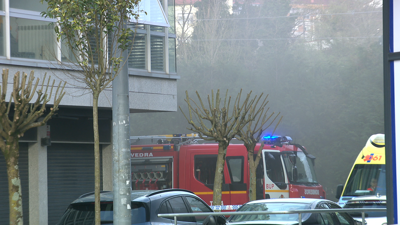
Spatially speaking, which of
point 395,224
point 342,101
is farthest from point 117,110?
point 342,101

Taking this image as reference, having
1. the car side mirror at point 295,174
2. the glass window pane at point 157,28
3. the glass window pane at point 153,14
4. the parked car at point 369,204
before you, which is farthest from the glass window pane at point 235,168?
the glass window pane at point 153,14

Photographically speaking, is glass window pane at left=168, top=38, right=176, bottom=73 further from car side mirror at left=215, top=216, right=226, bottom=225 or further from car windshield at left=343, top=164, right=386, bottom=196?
car side mirror at left=215, top=216, right=226, bottom=225

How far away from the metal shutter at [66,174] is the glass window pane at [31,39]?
2.90 metres

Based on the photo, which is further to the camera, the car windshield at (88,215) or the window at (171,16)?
the window at (171,16)

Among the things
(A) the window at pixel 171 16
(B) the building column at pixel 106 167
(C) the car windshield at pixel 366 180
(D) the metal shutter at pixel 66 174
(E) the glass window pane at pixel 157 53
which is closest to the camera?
(C) the car windshield at pixel 366 180

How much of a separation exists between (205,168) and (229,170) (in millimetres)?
843

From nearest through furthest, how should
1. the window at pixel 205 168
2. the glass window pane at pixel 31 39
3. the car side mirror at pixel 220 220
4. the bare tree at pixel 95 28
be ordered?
the bare tree at pixel 95 28 < the car side mirror at pixel 220 220 < the glass window pane at pixel 31 39 < the window at pixel 205 168

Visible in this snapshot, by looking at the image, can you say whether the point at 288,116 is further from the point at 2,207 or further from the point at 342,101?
the point at 2,207

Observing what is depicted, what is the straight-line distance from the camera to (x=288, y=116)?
55656mm

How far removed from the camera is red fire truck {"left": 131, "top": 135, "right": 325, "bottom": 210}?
17781 millimetres

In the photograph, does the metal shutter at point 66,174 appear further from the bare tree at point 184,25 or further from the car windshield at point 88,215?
the bare tree at point 184,25

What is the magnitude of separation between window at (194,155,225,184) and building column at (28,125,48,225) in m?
5.83

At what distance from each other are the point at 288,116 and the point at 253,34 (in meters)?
13.2

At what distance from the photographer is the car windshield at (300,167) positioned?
17938mm
